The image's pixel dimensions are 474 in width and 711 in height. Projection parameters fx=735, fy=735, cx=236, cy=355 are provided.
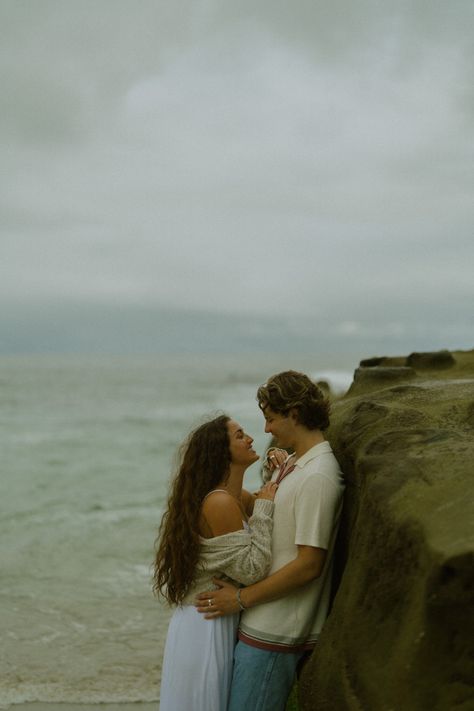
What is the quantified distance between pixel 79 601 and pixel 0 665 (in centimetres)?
165

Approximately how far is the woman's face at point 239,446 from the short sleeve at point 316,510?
41 centimetres

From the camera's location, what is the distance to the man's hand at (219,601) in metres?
2.93

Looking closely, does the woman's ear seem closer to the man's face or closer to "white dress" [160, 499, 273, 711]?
the man's face

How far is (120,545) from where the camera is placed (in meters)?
9.49

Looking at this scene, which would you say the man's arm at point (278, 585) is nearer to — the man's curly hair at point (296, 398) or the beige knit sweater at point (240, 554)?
the beige knit sweater at point (240, 554)

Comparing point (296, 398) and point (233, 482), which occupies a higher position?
point (296, 398)

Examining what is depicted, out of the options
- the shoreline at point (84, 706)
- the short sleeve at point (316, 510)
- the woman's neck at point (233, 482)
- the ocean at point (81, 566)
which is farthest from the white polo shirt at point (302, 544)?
the shoreline at point (84, 706)

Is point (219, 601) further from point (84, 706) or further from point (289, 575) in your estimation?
point (84, 706)

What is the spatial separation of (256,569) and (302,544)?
0.74ft

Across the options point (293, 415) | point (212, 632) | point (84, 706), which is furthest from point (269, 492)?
point (84, 706)

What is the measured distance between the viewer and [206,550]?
304 cm

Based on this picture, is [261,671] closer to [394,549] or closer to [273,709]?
[273,709]

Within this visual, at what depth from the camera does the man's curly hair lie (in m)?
2.95

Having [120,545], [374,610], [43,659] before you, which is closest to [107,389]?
[120,545]
